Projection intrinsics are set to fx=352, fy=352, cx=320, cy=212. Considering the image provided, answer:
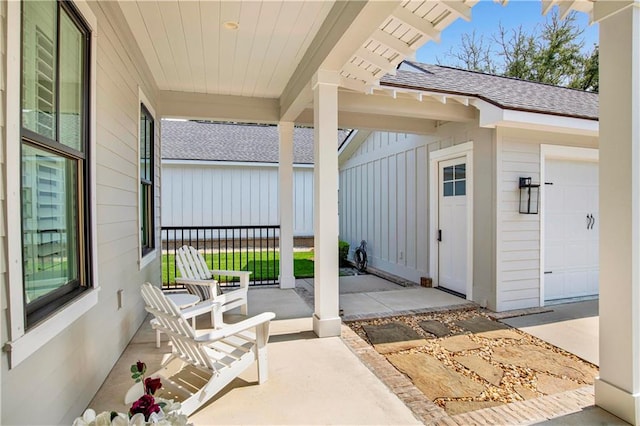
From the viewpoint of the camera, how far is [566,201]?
538 cm

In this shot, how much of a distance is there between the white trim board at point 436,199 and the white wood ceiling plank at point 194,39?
3.91m

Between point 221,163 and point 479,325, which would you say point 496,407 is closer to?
point 479,325

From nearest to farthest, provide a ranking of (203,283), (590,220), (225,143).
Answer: (203,283) < (590,220) < (225,143)

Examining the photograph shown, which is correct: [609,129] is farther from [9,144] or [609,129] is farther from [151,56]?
[151,56]

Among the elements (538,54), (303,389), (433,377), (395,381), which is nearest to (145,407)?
(303,389)

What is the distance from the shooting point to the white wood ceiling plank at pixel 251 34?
3090 mm

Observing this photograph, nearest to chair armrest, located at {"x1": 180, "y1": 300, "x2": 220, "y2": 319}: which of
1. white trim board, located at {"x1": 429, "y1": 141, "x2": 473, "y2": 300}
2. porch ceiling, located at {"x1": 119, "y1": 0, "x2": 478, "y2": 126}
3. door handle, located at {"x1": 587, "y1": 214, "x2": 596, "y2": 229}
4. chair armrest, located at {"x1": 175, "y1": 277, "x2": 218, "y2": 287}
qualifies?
chair armrest, located at {"x1": 175, "y1": 277, "x2": 218, "y2": 287}

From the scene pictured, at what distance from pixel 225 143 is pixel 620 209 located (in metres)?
10.7

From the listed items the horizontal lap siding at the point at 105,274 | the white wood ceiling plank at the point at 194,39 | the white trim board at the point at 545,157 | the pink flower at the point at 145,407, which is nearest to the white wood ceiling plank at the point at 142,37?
the horizontal lap siding at the point at 105,274

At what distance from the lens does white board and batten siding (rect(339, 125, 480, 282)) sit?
640cm

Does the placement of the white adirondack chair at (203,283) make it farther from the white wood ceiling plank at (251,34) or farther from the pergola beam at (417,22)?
the pergola beam at (417,22)

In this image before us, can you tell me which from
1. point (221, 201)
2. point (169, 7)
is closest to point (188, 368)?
point (169, 7)

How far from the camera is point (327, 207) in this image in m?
3.76

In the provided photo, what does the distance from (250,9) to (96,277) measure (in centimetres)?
253
